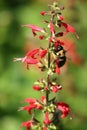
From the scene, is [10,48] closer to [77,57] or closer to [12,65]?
[12,65]

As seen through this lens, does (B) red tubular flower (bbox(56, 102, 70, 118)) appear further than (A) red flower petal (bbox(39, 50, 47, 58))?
Yes

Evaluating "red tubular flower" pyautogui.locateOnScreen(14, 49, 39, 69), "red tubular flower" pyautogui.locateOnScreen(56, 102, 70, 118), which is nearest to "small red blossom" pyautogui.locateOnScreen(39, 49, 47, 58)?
"red tubular flower" pyautogui.locateOnScreen(14, 49, 39, 69)

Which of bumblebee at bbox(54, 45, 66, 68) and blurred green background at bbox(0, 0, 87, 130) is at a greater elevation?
bumblebee at bbox(54, 45, 66, 68)

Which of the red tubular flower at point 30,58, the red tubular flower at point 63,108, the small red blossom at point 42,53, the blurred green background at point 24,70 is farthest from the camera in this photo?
the blurred green background at point 24,70

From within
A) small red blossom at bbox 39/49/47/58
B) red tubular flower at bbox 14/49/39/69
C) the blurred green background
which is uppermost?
small red blossom at bbox 39/49/47/58

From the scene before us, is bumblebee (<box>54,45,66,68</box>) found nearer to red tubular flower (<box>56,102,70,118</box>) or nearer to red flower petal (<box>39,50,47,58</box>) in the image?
red flower petal (<box>39,50,47,58</box>)

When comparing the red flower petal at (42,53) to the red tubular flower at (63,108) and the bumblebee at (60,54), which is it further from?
the red tubular flower at (63,108)

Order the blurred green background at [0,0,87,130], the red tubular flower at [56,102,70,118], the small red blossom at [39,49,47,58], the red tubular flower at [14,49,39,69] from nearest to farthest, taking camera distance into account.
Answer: the small red blossom at [39,49,47,58], the red tubular flower at [14,49,39,69], the red tubular flower at [56,102,70,118], the blurred green background at [0,0,87,130]

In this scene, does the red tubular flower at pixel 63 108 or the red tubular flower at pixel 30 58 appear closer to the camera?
the red tubular flower at pixel 30 58

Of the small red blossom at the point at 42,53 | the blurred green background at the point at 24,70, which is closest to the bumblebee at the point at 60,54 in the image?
the small red blossom at the point at 42,53
